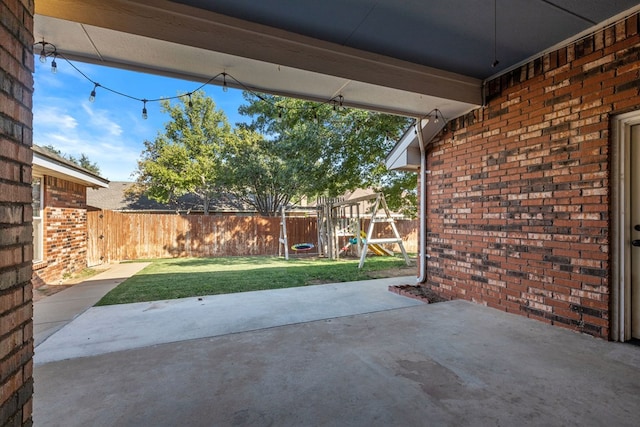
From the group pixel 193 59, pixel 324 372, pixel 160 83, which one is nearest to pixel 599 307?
pixel 324 372

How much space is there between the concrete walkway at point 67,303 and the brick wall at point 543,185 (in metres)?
5.04

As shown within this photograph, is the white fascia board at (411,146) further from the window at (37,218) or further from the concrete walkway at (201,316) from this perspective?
the window at (37,218)

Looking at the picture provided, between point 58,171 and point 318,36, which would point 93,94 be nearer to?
point 318,36

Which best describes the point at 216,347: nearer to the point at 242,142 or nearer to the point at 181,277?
the point at 181,277

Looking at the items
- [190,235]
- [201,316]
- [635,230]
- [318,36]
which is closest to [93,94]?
[318,36]

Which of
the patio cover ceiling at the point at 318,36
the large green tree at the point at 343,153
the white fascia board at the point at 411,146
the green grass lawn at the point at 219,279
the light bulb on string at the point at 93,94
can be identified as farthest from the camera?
the large green tree at the point at 343,153

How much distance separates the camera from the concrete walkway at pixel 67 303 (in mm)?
3537

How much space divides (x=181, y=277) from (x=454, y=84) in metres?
6.35

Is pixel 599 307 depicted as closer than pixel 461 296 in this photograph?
Yes

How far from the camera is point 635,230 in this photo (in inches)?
112

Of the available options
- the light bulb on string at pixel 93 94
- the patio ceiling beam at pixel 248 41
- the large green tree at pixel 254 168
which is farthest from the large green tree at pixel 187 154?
the patio ceiling beam at pixel 248 41

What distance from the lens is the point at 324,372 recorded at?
2.32 metres

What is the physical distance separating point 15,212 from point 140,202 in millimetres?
23321

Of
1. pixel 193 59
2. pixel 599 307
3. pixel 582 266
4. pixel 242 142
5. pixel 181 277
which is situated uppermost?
pixel 242 142
